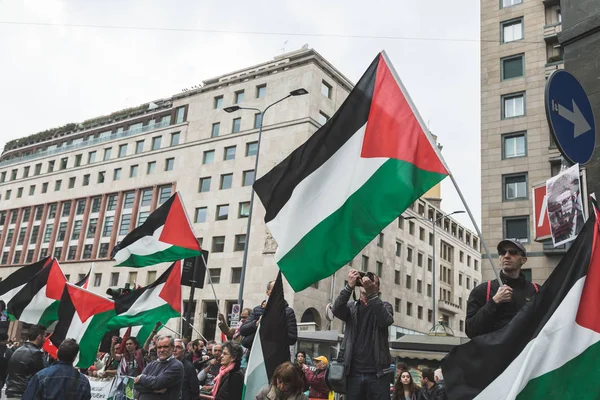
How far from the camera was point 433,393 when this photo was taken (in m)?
9.17

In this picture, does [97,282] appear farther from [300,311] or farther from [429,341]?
[429,341]

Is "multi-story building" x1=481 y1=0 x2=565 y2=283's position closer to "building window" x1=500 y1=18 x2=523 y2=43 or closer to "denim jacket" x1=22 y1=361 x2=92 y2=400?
"building window" x1=500 y1=18 x2=523 y2=43

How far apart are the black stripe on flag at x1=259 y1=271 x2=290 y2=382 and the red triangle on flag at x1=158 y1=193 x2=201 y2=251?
18.9 feet

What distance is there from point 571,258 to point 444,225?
2607 inches

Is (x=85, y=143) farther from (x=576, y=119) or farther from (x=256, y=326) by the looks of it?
(x=576, y=119)

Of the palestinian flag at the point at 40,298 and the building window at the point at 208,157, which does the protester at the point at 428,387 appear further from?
the building window at the point at 208,157

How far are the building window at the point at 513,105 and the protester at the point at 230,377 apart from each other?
96.0 ft

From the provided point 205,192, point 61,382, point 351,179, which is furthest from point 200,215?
point 351,179

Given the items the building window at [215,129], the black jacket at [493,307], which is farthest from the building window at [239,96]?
the black jacket at [493,307]

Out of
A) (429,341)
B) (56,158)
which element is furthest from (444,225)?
(429,341)

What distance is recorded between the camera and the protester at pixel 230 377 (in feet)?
23.8

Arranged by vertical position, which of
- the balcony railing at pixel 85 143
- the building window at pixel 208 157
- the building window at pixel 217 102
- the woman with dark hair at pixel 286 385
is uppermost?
the building window at pixel 217 102

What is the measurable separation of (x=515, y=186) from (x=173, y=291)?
79.7 feet

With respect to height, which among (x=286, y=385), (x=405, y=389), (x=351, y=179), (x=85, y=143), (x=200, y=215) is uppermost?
(x=85, y=143)
